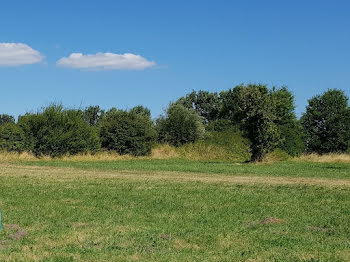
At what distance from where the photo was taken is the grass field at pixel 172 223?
8.35 metres

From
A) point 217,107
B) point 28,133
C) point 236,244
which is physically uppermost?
point 217,107

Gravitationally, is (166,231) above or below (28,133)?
below

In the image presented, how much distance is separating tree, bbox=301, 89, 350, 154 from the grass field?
40.5 metres

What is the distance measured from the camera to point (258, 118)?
120ft

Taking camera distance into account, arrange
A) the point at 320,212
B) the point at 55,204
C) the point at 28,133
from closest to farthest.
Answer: the point at 320,212, the point at 55,204, the point at 28,133

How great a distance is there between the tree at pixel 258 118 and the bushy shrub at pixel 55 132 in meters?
13.7

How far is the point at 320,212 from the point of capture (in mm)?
12734

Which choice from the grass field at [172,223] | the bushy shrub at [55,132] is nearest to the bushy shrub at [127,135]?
the bushy shrub at [55,132]

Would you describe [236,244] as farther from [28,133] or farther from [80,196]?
[28,133]

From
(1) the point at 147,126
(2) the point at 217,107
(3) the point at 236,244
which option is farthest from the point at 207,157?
(2) the point at 217,107

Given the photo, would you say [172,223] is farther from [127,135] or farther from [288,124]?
[288,124]

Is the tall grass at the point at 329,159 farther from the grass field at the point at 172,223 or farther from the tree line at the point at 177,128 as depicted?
the grass field at the point at 172,223

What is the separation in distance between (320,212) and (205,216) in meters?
3.24

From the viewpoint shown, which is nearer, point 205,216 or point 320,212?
point 205,216
